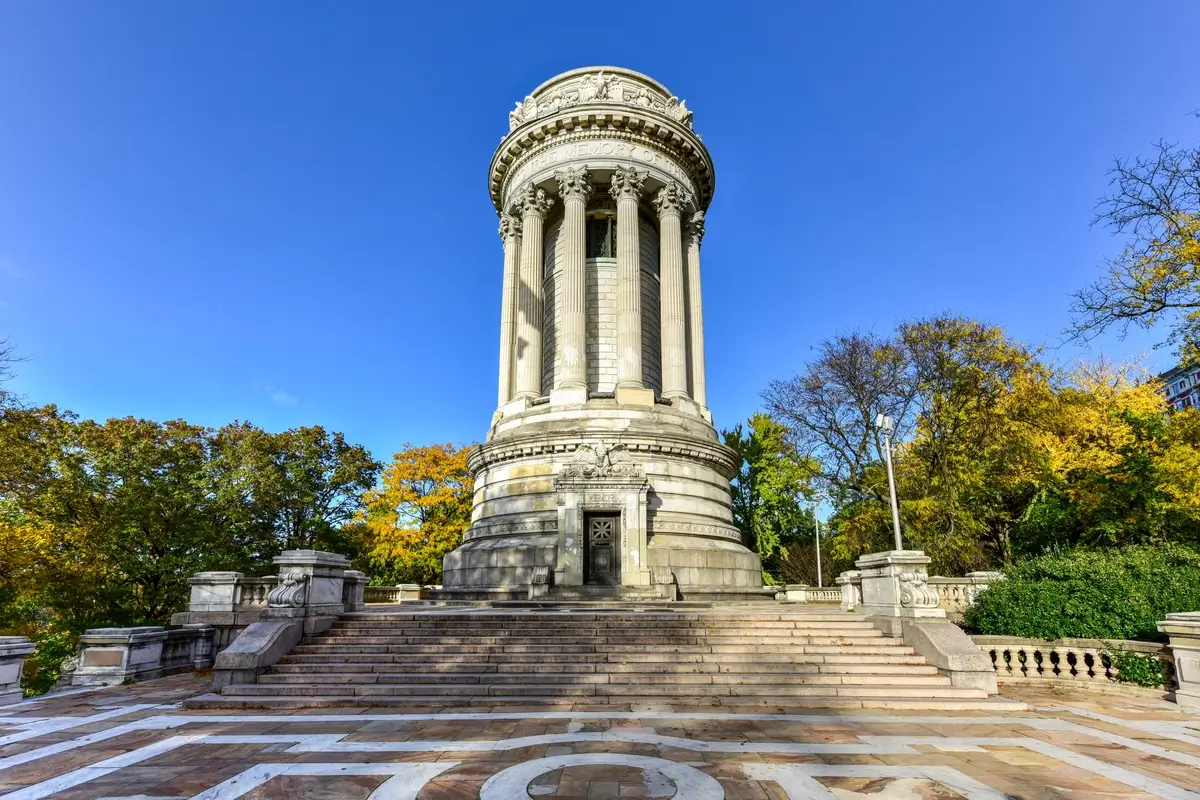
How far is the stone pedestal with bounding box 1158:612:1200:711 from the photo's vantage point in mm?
10680

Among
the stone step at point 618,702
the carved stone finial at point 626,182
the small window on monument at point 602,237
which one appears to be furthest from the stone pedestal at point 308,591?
the small window on monument at point 602,237

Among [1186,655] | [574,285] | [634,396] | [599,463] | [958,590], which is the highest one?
[574,285]

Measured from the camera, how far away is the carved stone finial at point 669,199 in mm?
28938

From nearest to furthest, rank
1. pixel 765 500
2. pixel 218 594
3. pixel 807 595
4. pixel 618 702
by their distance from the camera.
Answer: pixel 618 702 < pixel 218 594 < pixel 807 595 < pixel 765 500

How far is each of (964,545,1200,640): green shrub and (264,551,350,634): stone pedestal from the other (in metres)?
15.4

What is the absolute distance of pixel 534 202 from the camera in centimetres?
2894

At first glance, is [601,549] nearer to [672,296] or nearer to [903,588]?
[903,588]

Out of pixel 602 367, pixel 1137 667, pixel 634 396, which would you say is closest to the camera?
pixel 1137 667

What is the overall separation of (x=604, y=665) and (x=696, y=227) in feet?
78.1

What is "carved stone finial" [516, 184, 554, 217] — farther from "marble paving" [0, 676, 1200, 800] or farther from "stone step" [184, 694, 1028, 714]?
"marble paving" [0, 676, 1200, 800]

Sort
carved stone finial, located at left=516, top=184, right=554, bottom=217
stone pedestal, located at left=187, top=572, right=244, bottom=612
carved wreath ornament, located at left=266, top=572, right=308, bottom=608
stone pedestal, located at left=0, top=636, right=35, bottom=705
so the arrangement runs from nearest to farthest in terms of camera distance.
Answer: stone pedestal, located at left=0, top=636, right=35, bottom=705
carved wreath ornament, located at left=266, top=572, right=308, bottom=608
stone pedestal, located at left=187, top=572, right=244, bottom=612
carved stone finial, located at left=516, top=184, right=554, bottom=217

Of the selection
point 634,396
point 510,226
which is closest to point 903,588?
point 634,396

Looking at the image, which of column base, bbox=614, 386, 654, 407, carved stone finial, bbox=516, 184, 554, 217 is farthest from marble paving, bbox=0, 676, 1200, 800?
carved stone finial, bbox=516, 184, 554, 217

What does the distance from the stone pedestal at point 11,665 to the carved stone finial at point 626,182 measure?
23975mm
